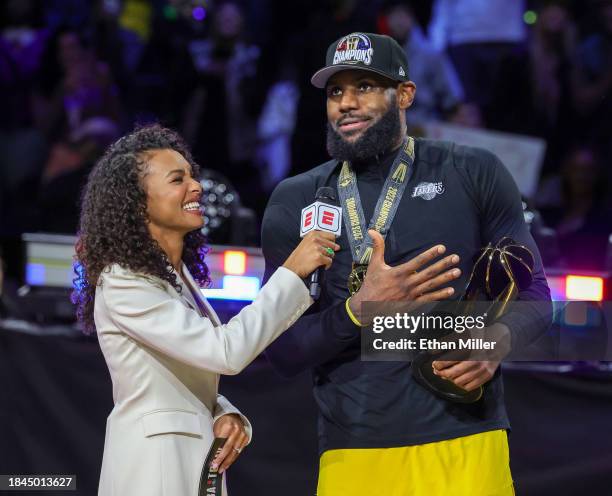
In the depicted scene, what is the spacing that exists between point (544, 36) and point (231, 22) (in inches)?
89.2

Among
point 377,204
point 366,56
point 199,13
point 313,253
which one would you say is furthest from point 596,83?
point 313,253

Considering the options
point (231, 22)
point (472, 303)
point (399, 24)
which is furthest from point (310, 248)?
point (231, 22)

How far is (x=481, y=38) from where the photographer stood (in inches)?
292

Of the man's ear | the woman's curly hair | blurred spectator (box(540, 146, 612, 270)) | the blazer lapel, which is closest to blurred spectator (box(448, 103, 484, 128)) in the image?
blurred spectator (box(540, 146, 612, 270))

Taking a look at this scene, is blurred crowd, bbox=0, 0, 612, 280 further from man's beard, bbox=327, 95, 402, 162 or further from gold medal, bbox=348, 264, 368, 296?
gold medal, bbox=348, 264, 368, 296

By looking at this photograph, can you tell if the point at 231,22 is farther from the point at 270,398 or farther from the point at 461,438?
the point at 461,438

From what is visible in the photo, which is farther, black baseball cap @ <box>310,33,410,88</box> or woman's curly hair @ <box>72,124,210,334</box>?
black baseball cap @ <box>310,33,410,88</box>

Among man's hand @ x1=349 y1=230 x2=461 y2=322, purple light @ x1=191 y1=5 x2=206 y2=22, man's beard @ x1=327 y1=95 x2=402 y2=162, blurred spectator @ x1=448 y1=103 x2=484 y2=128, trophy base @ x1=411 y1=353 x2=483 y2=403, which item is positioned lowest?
trophy base @ x1=411 y1=353 x2=483 y2=403

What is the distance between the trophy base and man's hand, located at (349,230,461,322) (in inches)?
7.3

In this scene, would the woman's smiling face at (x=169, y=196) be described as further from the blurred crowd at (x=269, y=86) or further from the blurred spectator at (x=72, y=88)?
the blurred spectator at (x=72, y=88)

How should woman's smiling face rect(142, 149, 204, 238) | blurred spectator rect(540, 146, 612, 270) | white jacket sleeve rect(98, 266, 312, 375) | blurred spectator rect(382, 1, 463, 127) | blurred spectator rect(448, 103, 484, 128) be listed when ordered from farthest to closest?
1. blurred spectator rect(382, 1, 463, 127)
2. blurred spectator rect(448, 103, 484, 128)
3. blurred spectator rect(540, 146, 612, 270)
4. woman's smiling face rect(142, 149, 204, 238)
5. white jacket sleeve rect(98, 266, 312, 375)

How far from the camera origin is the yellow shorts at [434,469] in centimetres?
303

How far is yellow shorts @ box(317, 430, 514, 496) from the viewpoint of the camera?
3031 millimetres

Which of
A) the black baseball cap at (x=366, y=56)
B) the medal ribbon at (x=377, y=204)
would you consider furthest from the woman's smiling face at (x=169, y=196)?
the black baseball cap at (x=366, y=56)
